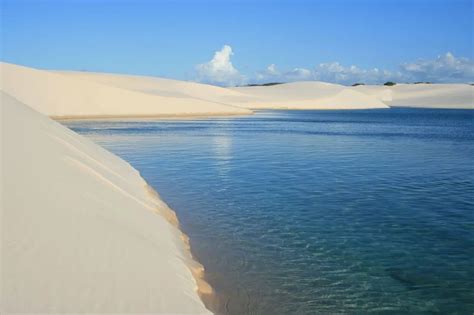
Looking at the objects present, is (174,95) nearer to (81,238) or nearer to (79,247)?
(81,238)

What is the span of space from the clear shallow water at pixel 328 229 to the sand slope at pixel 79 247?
2.79ft

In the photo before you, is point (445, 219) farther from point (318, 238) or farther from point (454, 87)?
point (454, 87)

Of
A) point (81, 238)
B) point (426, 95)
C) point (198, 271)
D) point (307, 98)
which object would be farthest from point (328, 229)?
point (426, 95)

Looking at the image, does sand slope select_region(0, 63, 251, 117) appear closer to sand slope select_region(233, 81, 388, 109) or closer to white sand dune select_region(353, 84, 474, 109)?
sand slope select_region(233, 81, 388, 109)

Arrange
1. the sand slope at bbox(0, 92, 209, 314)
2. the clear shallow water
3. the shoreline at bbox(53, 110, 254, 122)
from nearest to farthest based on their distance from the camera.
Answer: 1. the sand slope at bbox(0, 92, 209, 314)
2. the clear shallow water
3. the shoreline at bbox(53, 110, 254, 122)

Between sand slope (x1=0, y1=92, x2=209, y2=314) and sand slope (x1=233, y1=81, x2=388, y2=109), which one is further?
sand slope (x1=233, y1=81, x2=388, y2=109)

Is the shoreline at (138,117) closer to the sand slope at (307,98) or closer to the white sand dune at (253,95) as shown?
the white sand dune at (253,95)

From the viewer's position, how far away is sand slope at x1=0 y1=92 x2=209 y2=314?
15.2 feet

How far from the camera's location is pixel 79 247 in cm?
572

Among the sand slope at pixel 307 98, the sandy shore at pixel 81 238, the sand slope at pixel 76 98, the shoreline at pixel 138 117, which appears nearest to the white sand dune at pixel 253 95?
the sand slope at pixel 307 98

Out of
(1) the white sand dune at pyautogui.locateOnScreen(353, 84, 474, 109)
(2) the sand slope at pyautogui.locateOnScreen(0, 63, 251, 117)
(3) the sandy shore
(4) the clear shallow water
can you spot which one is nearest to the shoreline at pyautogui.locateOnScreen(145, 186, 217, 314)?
(3) the sandy shore

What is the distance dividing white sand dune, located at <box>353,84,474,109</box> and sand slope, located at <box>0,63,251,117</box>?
266 feet

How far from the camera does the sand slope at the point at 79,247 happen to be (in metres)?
4.63

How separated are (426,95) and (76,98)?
360 ft
